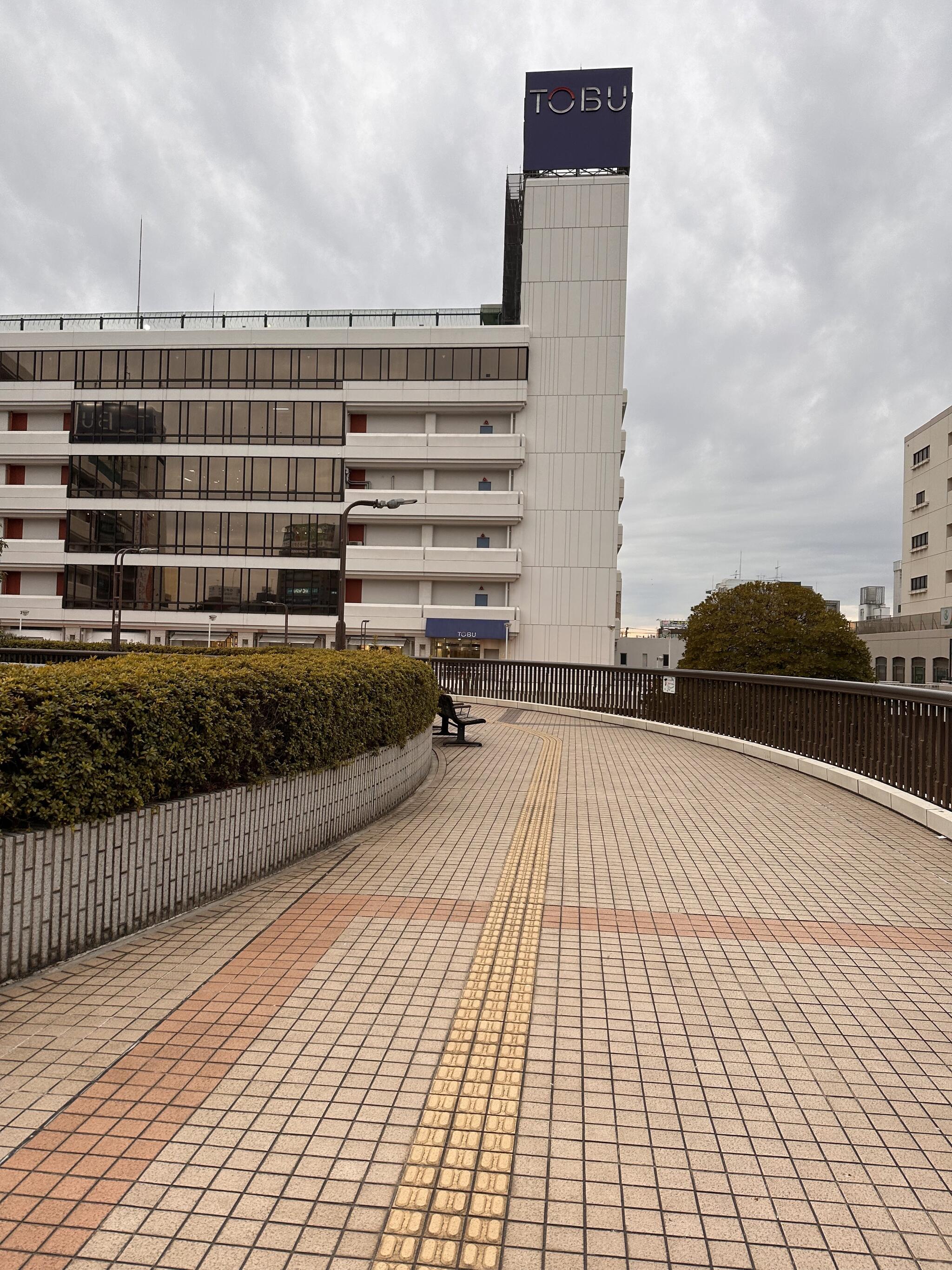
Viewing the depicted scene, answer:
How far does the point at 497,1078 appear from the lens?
310 cm

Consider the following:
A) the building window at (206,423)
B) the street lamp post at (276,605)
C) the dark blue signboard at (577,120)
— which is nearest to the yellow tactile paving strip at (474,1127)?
the street lamp post at (276,605)

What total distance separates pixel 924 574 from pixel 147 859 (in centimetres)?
7528

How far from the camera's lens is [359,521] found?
1677 inches

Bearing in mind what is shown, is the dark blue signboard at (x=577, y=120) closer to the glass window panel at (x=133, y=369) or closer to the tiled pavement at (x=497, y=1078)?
the glass window panel at (x=133, y=369)

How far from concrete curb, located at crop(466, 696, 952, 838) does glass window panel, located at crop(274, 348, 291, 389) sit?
3089 cm

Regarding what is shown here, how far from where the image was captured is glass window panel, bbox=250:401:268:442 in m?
42.9

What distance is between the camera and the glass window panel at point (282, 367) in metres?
42.6

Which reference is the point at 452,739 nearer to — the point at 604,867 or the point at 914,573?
the point at 604,867

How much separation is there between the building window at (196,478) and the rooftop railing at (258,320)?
7588mm

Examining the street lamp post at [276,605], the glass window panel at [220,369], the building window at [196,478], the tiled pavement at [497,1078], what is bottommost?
the tiled pavement at [497,1078]

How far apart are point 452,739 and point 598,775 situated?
401cm

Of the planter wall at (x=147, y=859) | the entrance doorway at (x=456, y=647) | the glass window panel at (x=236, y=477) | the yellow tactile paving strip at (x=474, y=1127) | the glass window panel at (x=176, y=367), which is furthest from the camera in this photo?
the glass window panel at (x=176, y=367)

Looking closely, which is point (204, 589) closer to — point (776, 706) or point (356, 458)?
point (356, 458)

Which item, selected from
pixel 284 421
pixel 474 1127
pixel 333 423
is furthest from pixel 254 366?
pixel 474 1127
